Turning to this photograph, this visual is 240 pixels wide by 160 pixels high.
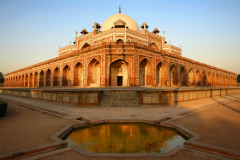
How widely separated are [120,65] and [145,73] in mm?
4378

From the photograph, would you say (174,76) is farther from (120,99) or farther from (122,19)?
(120,99)

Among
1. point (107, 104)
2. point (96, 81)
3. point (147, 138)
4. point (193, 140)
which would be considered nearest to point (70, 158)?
point (147, 138)

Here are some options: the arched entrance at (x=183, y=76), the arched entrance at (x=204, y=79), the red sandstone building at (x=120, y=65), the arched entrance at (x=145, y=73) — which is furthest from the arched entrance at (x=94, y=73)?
the arched entrance at (x=204, y=79)

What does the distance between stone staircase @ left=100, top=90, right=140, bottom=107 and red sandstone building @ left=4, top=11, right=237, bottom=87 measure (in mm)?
7411

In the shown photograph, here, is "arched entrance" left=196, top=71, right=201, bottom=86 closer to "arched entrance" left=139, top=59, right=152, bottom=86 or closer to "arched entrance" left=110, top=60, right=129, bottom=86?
"arched entrance" left=139, top=59, right=152, bottom=86

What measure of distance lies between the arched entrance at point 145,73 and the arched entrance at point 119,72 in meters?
2.68

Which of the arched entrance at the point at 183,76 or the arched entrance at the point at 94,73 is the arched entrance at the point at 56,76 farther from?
the arched entrance at the point at 183,76

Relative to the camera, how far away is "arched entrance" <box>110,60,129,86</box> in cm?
2044

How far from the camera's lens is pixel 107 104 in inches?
416

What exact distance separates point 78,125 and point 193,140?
4009 millimetres

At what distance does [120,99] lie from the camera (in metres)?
11.2

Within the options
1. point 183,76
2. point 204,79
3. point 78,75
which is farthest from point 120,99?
point 204,79

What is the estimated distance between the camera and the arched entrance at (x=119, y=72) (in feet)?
67.1

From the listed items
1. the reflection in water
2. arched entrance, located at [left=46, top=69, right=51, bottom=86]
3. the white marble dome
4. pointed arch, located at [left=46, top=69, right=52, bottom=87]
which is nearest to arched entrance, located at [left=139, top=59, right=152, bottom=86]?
the white marble dome
